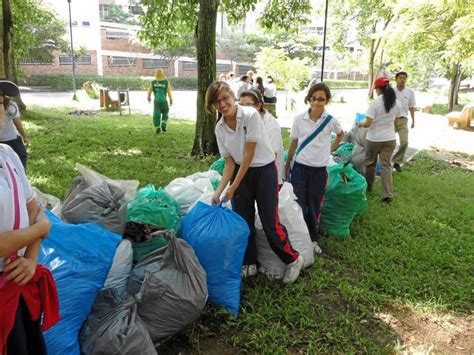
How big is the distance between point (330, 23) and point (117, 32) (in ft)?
79.3

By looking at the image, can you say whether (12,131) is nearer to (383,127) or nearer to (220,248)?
(220,248)

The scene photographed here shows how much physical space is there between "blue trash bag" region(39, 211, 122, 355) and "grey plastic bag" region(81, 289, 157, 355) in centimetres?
7

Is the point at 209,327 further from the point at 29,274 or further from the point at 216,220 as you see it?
the point at 29,274

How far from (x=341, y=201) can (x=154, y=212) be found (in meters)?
1.88

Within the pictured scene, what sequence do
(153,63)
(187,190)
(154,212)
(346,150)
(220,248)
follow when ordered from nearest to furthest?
1. (220,248)
2. (154,212)
3. (187,190)
4. (346,150)
5. (153,63)

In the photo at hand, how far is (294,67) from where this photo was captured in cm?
1748

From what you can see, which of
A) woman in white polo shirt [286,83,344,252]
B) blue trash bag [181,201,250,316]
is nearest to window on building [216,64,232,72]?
woman in white polo shirt [286,83,344,252]

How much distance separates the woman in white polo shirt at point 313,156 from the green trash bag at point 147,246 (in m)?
1.42

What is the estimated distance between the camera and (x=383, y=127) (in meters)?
4.72

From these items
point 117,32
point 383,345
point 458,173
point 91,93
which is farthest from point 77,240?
point 117,32

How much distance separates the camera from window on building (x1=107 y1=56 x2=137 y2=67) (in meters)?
38.2

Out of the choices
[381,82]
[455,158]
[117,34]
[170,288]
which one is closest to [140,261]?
[170,288]

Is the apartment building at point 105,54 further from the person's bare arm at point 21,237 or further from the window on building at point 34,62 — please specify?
the person's bare arm at point 21,237

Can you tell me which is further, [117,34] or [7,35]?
[117,34]
